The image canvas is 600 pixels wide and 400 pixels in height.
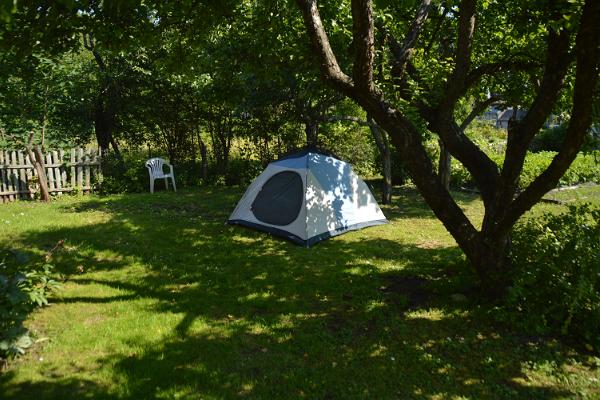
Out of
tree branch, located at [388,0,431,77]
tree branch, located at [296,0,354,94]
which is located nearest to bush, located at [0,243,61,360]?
tree branch, located at [296,0,354,94]

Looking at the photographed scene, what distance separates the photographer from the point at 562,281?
4.43 meters

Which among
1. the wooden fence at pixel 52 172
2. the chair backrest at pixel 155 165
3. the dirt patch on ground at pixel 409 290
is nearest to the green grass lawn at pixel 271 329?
the dirt patch on ground at pixel 409 290

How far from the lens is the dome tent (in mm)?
8516

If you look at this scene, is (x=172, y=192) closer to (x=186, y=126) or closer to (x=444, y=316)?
(x=186, y=126)

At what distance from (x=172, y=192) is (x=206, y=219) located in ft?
13.4

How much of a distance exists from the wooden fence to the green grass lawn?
454 cm

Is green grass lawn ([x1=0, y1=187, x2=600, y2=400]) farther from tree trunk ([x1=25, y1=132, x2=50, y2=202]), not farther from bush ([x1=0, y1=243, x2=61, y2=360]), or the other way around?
tree trunk ([x1=25, y1=132, x2=50, y2=202])

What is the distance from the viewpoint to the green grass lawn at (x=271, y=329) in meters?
3.76

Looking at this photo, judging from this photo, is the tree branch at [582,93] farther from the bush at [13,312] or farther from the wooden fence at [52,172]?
the wooden fence at [52,172]

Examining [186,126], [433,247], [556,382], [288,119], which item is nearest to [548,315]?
[556,382]

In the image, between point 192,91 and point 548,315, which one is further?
point 192,91

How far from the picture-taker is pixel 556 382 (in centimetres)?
381

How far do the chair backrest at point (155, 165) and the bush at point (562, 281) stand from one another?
11.4 metres

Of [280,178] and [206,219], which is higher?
[280,178]
